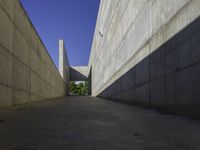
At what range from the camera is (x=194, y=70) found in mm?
3932

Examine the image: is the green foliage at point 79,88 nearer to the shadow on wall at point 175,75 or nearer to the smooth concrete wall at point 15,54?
the smooth concrete wall at point 15,54

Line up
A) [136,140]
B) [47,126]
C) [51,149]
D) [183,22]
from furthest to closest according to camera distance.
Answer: [183,22]
[47,126]
[136,140]
[51,149]

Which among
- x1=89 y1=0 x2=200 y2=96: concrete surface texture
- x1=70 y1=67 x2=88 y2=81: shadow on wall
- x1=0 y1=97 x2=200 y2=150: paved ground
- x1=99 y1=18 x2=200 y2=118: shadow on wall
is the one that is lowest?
x1=0 y1=97 x2=200 y2=150: paved ground

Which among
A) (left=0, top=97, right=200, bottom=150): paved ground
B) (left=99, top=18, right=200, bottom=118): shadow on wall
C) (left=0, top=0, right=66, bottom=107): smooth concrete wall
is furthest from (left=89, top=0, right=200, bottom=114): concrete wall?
(left=0, top=0, right=66, bottom=107): smooth concrete wall

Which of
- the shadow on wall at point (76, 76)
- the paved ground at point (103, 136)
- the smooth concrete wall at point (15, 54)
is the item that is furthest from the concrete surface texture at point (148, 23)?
the shadow on wall at point (76, 76)

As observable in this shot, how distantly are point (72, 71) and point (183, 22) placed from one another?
141ft

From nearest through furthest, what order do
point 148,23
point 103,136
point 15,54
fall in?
point 103,136
point 148,23
point 15,54

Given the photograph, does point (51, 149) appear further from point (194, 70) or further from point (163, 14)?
point (163, 14)

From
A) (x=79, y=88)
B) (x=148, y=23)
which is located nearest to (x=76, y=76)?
(x=79, y=88)

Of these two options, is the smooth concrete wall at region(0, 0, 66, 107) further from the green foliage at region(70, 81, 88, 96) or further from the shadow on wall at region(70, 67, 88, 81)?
the green foliage at region(70, 81, 88, 96)

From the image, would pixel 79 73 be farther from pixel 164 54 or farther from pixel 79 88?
pixel 164 54

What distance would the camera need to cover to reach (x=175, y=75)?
15.3ft

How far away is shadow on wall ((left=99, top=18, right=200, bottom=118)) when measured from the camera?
393cm

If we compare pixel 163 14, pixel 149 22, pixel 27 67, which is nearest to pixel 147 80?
pixel 149 22
